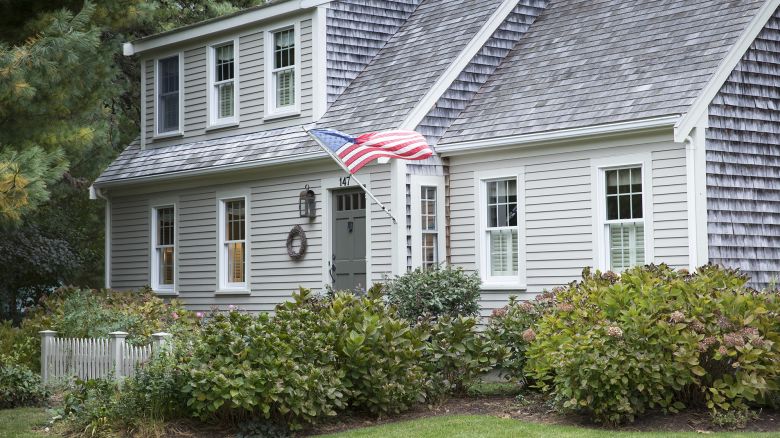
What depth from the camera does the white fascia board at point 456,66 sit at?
16.6 m

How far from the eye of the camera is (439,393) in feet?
36.9

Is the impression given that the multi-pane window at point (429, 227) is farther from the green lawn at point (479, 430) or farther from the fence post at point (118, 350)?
the green lawn at point (479, 430)

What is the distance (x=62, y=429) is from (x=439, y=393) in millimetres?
3810

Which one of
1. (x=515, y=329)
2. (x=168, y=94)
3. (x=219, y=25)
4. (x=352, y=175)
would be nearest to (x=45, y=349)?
(x=352, y=175)

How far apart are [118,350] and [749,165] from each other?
8536 millimetres

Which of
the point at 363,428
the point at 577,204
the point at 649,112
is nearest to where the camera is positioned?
the point at 363,428

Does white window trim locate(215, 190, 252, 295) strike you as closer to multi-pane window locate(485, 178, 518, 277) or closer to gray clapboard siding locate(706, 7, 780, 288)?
multi-pane window locate(485, 178, 518, 277)

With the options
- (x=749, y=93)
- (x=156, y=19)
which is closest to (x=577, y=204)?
(x=749, y=93)

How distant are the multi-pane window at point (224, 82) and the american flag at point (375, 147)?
4.56m

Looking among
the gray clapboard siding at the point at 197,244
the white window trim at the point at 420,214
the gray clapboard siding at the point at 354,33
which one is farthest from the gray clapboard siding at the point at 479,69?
the gray clapboard siding at the point at 197,244

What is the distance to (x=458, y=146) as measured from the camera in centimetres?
1650

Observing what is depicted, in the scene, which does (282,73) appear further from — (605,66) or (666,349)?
(666,349)

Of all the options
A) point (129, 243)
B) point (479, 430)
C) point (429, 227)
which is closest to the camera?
point (479, 430)

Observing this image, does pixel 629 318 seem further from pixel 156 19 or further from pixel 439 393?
pixel 156 19
